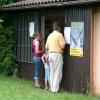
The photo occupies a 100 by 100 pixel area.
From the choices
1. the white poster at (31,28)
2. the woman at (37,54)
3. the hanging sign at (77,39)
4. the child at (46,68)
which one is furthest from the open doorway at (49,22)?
the child at (46,68)

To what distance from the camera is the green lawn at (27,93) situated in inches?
505

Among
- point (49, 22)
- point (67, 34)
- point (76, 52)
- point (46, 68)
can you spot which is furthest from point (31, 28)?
point (76, 52)

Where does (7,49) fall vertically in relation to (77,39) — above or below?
below

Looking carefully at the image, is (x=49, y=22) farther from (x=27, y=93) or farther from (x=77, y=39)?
(x=27, y=93)

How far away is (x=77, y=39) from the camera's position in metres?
14.1

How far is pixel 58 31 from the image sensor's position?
47.6 ft

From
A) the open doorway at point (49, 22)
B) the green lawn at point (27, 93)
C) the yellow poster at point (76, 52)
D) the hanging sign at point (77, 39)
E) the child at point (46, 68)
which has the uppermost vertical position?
the open doorway at point (49, 22)

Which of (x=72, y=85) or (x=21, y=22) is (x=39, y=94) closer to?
(x=72, y=85)

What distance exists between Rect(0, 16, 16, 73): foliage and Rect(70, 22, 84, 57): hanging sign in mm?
4253

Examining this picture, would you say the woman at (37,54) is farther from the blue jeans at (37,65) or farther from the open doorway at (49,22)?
the open doorway at (49,22)

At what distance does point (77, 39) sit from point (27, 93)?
2.29 metres

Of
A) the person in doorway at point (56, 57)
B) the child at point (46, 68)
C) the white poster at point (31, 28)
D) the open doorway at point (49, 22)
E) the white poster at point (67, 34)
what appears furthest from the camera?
the white poster at point (31, 28)

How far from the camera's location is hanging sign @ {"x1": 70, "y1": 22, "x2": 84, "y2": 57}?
1390 centimetres

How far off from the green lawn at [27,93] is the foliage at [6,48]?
1.92 meters
